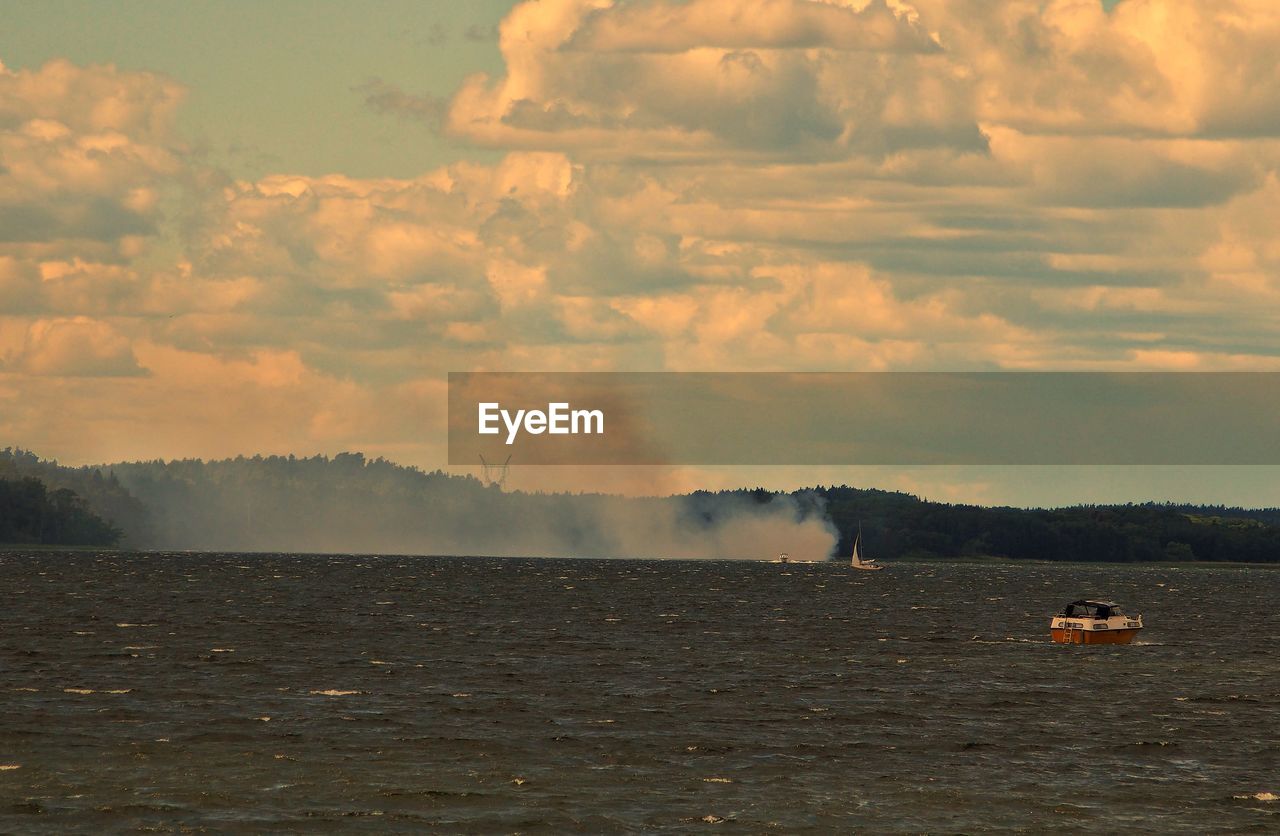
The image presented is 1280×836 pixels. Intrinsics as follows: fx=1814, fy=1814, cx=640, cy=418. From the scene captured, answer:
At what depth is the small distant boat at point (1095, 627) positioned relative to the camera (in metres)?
151

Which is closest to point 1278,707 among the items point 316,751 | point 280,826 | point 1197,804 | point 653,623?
point 1197,804

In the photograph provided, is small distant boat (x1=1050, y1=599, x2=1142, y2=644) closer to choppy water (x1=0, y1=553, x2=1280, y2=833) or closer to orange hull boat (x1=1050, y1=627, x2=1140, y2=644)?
orange hull boat (x1=1050, y1=627, x2=1140, y2=644)

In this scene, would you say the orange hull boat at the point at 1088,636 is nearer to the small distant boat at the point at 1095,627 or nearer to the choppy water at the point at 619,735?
the small distant boat at the point at 1095,627

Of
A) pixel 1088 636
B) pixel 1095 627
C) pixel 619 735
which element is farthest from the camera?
pixel 1095 627

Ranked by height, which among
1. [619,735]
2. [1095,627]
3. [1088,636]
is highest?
[1095,627]

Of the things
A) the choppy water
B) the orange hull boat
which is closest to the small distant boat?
the orange hull boat

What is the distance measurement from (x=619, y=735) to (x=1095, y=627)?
256 feet

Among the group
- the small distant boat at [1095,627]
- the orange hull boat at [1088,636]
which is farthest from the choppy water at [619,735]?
the small distant boat at [1095,627]

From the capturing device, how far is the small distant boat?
150875mm

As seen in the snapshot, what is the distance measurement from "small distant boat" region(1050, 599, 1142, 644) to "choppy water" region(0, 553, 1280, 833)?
4.55 m

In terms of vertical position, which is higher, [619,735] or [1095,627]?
[1095,627]

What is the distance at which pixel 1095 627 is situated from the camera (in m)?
151

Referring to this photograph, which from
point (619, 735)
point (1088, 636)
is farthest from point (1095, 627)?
point (619, 735)

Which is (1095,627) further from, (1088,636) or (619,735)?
(619,735)
